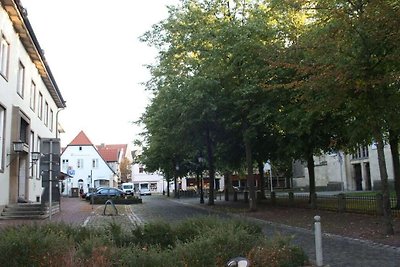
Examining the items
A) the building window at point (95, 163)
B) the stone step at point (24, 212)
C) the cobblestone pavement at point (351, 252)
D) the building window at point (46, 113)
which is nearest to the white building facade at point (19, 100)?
the stone step at point (24, 212)

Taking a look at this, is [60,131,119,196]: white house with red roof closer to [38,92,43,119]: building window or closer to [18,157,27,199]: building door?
A: [38,92,43,119]: building window

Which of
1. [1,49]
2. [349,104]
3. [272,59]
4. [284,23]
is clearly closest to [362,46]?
[349,104]

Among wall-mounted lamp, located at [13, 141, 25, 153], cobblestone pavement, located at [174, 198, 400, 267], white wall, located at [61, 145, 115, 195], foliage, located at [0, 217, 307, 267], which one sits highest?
white wall, located at [61, 145, 115, 195]

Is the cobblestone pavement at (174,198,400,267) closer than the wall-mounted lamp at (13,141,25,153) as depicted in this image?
Yes

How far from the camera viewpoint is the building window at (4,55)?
21.4 metres

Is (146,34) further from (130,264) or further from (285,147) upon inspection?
(130,264)

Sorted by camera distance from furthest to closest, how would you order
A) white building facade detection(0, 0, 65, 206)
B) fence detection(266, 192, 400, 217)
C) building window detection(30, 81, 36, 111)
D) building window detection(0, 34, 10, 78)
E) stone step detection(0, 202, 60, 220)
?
1. building window detection(30, 81, 36, 111)
2. stone step detection(0, 202, 60, 220)
3. white building facade detection(0, 0, 65, 206)
4. building window detection(0, 34, 10, 78)
5. fence detection(266, 192, 400, 217)

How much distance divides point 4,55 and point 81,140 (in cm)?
6872

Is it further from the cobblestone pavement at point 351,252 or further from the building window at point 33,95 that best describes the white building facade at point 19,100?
the cobblestone pavement at point 351,252

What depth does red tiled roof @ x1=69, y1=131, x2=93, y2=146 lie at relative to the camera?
88.6 metres

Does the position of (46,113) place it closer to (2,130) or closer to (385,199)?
(2,130)

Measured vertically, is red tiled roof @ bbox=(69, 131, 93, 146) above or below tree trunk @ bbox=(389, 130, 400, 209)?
above

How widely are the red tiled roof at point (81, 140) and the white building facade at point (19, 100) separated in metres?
54.5

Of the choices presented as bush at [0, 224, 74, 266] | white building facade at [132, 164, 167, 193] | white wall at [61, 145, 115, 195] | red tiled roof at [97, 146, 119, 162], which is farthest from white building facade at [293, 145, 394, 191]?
Answer: bush at [0, 224, 74, 266]
